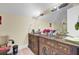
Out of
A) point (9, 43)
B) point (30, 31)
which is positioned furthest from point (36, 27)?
point (9, 43)

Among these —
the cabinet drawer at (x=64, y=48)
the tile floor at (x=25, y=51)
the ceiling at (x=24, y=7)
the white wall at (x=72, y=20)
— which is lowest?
the tile floor at (x=25, y=51)

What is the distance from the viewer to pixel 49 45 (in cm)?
227

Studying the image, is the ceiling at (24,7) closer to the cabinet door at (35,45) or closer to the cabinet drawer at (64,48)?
the cabinet door at (35,45)

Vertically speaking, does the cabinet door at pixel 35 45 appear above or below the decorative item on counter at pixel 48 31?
below

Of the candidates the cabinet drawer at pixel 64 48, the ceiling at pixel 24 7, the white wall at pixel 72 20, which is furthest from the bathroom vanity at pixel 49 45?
the ceiling at pixel 24 7

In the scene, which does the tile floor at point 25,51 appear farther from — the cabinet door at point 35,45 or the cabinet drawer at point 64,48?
the cabinet drawer at point 64,48

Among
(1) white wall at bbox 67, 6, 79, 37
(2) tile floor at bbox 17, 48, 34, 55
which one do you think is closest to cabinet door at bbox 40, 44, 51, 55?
(2) tile floor at bbox 17, 48, 34, 55

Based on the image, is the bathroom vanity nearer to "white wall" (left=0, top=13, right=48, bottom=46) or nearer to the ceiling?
"white wall" (left=0, top=13, right=48, bottom=46)

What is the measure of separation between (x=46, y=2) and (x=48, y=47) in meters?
0.56

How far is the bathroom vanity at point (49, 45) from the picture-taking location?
218 cm

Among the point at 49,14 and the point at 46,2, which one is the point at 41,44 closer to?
the point at 49,14

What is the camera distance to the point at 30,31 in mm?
2262

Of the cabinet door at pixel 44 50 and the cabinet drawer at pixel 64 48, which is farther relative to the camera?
the cabinet door at pixel 44 50

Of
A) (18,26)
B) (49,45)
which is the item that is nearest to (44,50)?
(49,45)
